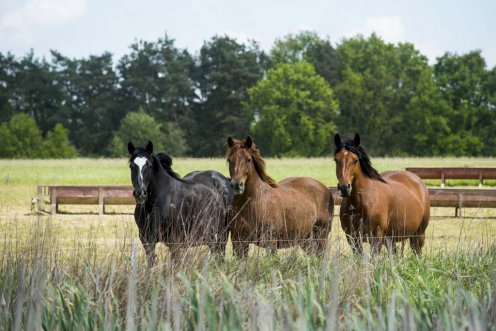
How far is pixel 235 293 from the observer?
5934 mm

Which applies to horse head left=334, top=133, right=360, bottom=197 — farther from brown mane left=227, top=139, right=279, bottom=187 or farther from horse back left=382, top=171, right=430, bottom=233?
brown mane left=227, top=139, right=279, bottom=187

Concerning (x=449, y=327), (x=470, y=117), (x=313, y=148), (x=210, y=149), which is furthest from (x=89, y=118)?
(x=449, y=327)

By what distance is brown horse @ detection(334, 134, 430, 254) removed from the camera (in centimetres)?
988

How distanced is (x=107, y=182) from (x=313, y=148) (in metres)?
41.4

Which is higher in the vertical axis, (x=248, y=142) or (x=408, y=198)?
(x=248, y=142)

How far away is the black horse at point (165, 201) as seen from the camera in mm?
9703

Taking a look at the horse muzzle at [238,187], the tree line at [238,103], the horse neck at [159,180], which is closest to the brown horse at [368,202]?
the horse muzzle at [238,187]

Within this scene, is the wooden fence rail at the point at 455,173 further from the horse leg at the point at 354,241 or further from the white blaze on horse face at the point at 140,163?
the white blaze on horse face at the point at 140,163

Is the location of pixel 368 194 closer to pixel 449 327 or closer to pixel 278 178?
pixel 449 327

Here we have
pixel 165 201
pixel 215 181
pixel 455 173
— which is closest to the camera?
pixel 165 201

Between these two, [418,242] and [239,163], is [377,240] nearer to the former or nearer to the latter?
[418,242]

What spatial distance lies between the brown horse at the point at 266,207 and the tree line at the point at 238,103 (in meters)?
58.8

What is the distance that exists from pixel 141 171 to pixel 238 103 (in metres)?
67.6

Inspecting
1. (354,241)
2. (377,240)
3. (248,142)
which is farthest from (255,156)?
(377,240)
